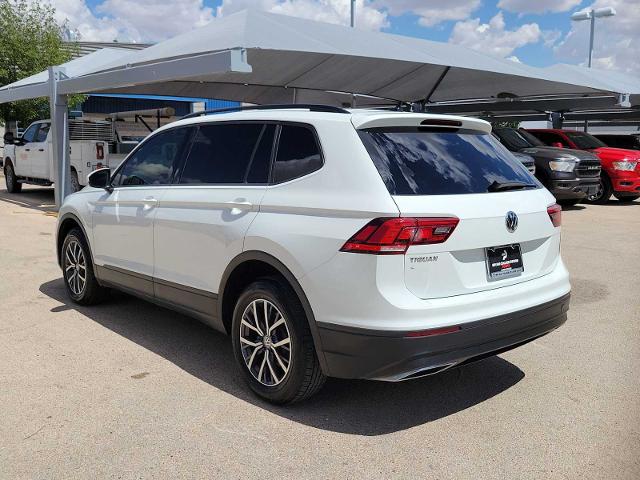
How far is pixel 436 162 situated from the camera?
3.43 m

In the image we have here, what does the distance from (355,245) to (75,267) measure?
3574 millimetres

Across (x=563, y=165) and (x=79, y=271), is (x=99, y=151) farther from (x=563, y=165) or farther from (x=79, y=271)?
(x=563, y=165)

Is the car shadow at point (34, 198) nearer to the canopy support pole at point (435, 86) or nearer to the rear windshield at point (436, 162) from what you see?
the canopy support pole at point (435, 86)

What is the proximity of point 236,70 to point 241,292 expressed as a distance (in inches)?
193

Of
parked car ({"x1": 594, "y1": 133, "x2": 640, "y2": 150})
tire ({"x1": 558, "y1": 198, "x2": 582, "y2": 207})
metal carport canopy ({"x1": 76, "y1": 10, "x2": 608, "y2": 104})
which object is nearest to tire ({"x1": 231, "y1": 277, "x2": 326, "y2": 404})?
metal carport canopy ({"x1": 76, "y1": 10, "x2": 608, "y2": 104})

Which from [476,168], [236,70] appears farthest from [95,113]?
[476,168]

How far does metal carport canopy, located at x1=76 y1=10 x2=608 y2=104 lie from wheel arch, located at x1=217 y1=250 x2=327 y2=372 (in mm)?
5086

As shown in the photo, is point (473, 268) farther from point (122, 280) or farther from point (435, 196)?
point (122, 280)

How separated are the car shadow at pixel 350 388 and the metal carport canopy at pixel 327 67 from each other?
4627 mm

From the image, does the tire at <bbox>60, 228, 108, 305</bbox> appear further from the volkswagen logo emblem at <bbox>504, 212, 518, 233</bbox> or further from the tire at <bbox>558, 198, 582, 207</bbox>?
the tire at <bbox>558, 198, 582, 207</bbox>

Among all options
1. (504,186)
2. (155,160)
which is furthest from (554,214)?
(155,160)

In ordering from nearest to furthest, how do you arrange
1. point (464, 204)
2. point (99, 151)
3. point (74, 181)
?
point (464, 204) < point (99, 151) < point (74, 181)

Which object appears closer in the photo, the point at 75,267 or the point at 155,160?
the point at 155,160

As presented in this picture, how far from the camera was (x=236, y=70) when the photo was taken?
8016mm
